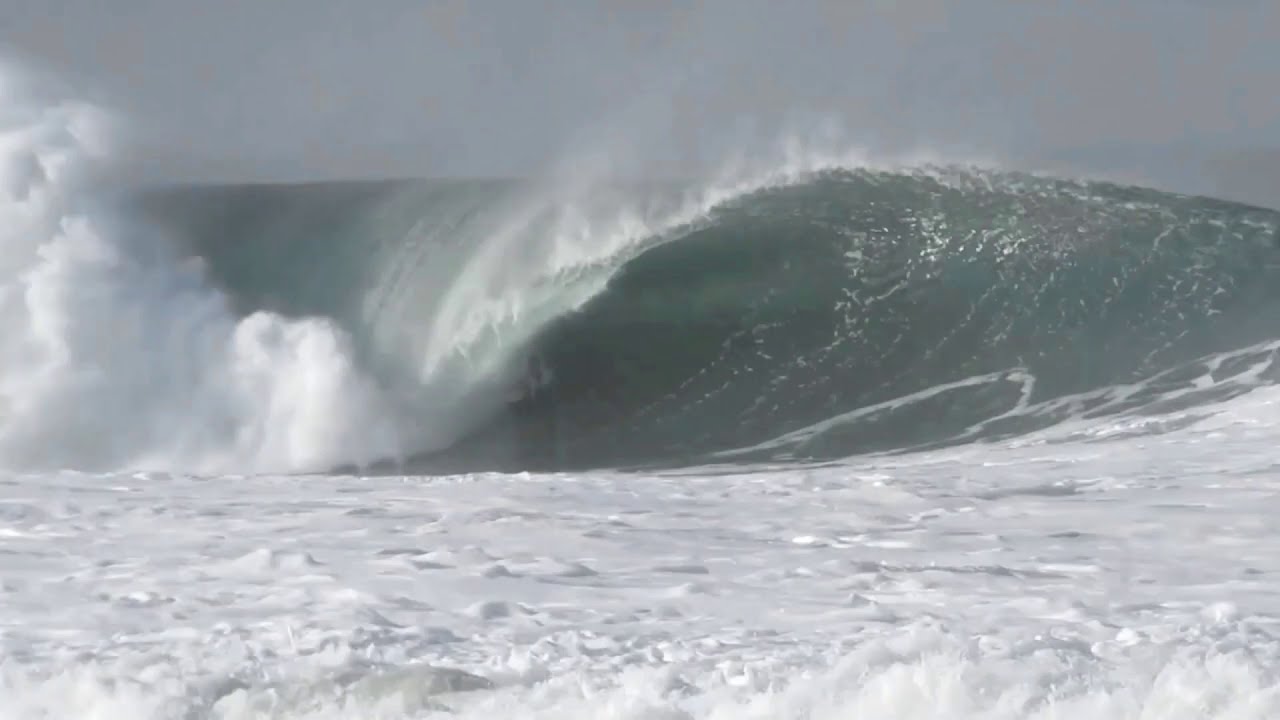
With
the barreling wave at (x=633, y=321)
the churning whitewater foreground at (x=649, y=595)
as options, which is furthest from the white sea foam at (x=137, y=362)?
the churning whitewater foreground at (x=649, y=595)

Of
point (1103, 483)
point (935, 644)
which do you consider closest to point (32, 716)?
point (935, 644)

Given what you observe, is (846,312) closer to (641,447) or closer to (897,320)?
(897,320)

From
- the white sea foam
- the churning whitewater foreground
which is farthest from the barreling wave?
the churning whitewater foreground

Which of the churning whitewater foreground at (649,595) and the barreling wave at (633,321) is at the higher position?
the barreling wave at (633,321)

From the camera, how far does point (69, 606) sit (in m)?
3.92

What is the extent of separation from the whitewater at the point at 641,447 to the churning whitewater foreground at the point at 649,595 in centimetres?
2

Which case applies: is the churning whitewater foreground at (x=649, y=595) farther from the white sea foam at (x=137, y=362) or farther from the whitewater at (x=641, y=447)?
the white sea foam at (x=137, y=362)

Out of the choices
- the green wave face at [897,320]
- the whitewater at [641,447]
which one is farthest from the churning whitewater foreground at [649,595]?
the green wave face at [897,320]

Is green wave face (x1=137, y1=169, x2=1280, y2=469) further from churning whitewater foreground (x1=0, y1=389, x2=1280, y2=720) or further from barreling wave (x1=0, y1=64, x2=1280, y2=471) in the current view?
churning whitewater foreground (x1=0, y1=389, x2=1280, y2=720)

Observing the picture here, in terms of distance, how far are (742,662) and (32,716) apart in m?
1.58

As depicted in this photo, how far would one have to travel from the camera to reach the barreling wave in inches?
357

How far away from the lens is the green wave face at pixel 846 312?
29.6ft

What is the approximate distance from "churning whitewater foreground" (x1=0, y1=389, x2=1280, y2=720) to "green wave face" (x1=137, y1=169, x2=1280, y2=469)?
275 centimetres

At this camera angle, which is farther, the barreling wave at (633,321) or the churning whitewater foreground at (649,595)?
the barreling wave at (633,321)
